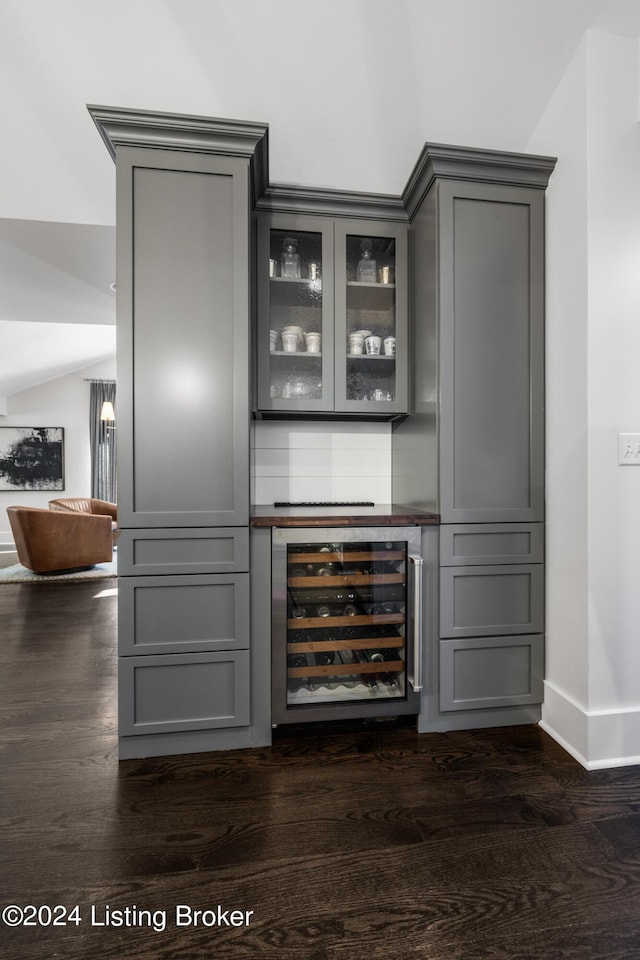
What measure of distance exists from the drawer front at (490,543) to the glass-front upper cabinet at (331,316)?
674mm

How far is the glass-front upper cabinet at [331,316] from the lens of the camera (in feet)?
7.23

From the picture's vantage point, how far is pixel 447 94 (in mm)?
1955

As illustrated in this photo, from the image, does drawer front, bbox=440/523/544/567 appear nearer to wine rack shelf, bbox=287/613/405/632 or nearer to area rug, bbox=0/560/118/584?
wine rack shelf, bbox=287/613/405/632

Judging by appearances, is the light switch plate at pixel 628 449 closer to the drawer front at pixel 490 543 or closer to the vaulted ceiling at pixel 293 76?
the drawer front at pixel 490 543

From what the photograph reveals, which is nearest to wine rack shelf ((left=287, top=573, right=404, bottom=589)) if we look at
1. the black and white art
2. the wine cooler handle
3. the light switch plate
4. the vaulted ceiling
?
the wine cooler handle

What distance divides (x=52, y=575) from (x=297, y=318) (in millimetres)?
4381

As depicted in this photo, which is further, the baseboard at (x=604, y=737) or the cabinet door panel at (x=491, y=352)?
the cabinet door panel at (x=491, y=352)

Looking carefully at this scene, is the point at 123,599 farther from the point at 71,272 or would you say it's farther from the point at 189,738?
the point at 71,272

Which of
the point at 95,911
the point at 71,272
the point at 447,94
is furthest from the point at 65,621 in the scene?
the point at 447,94

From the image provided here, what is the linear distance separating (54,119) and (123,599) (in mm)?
2055

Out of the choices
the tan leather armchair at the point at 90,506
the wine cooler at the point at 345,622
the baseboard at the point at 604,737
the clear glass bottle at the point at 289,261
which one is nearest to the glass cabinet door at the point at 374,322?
the clear glass bottle at the point at 289,261

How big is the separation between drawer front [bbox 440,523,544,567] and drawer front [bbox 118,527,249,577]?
0.84 metres

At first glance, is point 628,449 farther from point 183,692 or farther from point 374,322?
point 183,692

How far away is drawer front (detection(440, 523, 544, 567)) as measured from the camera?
76.8 inches
